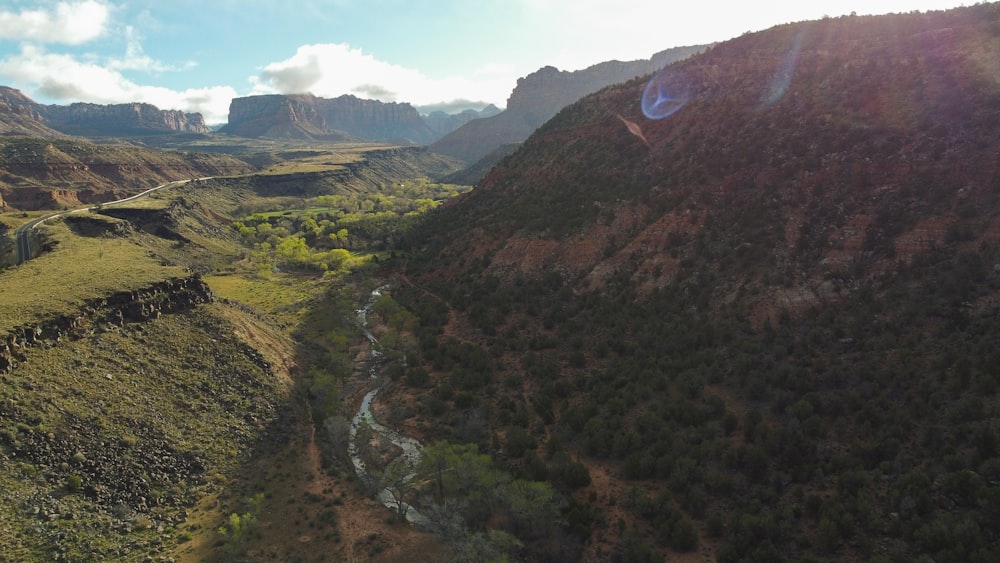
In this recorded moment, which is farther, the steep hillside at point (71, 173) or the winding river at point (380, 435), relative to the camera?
the steep hillside at point (71, 173)

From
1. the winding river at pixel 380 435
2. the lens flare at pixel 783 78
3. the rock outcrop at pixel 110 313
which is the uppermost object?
the lens flare at pixel 783 78

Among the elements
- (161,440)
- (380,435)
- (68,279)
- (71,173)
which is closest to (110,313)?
(68,279)

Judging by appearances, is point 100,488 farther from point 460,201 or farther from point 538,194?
point 460,201

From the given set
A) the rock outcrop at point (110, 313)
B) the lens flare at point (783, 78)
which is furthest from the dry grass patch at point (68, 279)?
the lens flare at point (783, 78)

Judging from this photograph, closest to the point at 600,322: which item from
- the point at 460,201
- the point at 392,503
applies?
the point at 392,503

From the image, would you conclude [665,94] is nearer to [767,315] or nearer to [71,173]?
[767,315]

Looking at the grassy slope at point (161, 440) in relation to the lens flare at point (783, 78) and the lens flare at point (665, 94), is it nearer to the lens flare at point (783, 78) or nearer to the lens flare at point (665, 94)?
the lens flare at point (665, 94)

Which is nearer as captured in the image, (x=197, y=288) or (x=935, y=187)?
(x=935, y=187)
